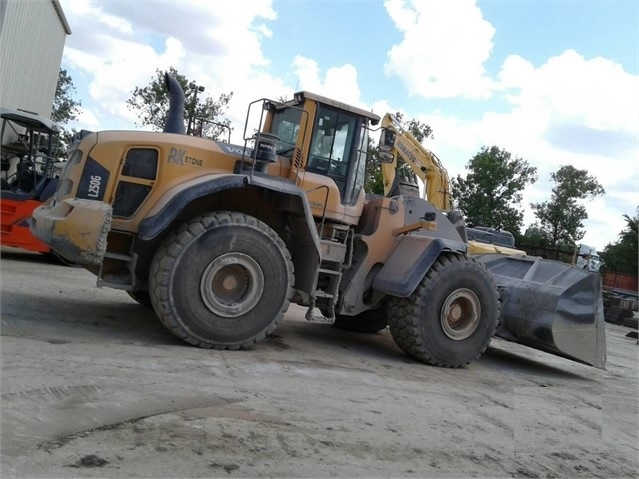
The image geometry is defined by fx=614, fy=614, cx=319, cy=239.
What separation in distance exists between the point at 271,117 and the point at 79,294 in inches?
148

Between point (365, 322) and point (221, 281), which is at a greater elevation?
point (221, 281)

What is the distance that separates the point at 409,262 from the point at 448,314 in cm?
84

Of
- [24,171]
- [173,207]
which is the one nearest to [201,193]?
[173,207]

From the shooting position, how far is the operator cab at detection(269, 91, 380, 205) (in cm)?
721

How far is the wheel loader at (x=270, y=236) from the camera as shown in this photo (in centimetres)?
603

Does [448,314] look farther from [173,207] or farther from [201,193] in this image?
[173,207]

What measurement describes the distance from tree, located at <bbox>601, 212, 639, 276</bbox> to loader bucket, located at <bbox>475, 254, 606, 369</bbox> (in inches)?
1620

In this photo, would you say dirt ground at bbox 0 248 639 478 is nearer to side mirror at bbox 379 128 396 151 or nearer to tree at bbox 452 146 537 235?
side mirror at bbox 379 128 396 151

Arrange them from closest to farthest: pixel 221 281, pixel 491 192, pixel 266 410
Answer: pixel 266 410 → pixel 221 281 → pixel 491 192

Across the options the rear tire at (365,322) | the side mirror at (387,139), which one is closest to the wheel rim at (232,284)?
the side mirror at (387,139)

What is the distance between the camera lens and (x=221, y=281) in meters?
6.31

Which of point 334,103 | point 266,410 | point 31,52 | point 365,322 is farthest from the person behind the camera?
point 31,52

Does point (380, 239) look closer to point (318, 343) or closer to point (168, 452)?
point (318, 343)

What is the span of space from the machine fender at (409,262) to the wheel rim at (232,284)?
178 centimetres
